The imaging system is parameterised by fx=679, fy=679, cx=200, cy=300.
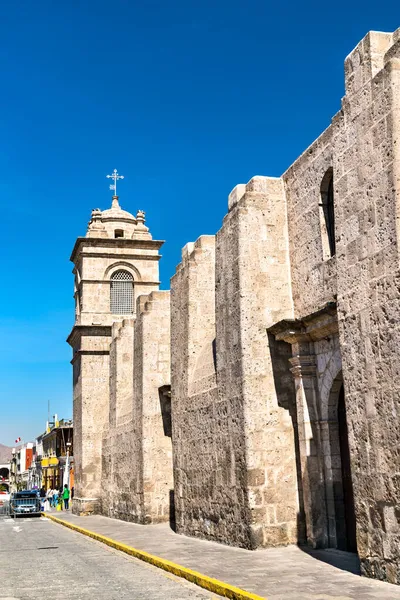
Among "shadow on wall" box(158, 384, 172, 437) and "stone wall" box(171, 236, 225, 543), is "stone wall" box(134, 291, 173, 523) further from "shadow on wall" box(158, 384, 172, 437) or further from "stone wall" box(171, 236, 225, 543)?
"stone wall" box(171, 236, 225, 543)

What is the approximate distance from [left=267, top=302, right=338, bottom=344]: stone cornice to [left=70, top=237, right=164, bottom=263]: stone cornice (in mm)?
15987

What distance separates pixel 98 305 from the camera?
83.1ft

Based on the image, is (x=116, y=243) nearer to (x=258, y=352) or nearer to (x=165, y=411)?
(x=165, y=411)

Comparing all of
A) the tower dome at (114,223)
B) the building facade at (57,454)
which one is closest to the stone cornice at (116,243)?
the tower dome at (114,223)

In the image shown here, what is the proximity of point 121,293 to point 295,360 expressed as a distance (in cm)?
1624

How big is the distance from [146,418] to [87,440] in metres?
7.08

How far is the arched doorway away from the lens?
31.7 feet

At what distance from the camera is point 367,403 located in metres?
7.45

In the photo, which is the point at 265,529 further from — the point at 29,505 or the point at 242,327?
the point at 29,505

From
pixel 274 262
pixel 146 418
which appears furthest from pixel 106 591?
pixel 146 418

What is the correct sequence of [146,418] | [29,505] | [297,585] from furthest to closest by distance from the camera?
[29,505], [146,418], [297,585]

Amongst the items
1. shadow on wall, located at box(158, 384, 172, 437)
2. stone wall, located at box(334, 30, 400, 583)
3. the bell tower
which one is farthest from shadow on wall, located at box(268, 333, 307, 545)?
the bell tower

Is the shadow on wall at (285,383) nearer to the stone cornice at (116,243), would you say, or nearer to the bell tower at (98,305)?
the bell tower at (98,305)

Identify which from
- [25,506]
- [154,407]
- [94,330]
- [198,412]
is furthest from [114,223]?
[198,412]
